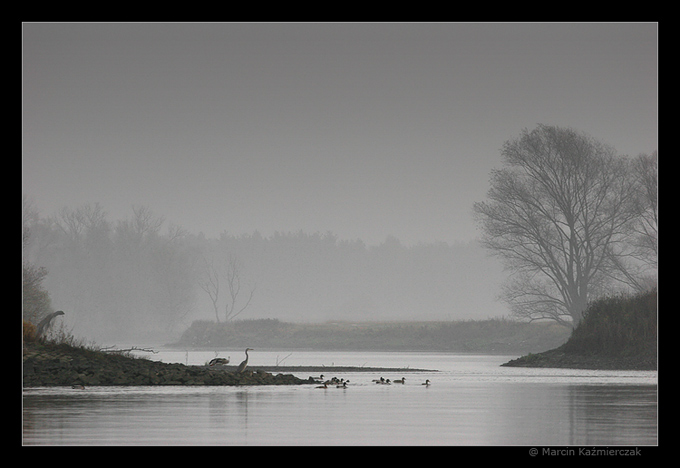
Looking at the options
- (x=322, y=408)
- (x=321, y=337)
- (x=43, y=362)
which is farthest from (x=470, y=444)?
(x=321, y=337)

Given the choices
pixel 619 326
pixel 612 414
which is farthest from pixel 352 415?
pixel 619 326

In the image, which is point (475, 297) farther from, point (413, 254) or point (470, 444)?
point (470, 444)

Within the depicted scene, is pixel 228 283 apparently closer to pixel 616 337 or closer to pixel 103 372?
pixel 616 337

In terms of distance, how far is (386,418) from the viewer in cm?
1855

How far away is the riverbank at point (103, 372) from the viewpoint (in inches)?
1057

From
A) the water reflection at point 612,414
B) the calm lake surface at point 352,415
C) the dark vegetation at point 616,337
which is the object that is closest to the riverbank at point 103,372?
the calm lake surface at point 352,415

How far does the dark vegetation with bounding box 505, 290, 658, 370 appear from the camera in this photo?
36031 mm

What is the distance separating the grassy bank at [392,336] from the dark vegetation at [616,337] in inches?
980

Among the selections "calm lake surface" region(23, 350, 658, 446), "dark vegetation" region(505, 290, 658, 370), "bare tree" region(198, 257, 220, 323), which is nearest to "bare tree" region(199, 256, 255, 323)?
"bare tree" region(198, 257, 220, 323)

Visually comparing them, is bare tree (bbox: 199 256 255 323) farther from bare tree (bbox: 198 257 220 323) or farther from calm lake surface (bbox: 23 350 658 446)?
calm lake surface (bbox: 23 350 658 446)

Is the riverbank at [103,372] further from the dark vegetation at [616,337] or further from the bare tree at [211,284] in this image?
the bare tree at [211,284]

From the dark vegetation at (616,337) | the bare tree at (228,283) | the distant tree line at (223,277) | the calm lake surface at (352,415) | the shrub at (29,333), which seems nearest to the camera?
the calm lake surface at (352,415)

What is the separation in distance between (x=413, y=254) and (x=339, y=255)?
16.6 metres

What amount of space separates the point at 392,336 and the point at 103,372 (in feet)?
162
